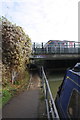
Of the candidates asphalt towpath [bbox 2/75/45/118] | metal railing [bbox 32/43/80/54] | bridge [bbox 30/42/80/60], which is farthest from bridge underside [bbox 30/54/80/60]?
asphalt towpath [bbox 2/75/45/118]

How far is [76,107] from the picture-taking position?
6.05ft

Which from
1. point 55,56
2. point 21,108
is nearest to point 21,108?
point 21,108

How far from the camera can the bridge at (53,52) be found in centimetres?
969

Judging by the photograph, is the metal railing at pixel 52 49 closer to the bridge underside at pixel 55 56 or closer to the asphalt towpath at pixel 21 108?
the bridge underside at pixel 55 56

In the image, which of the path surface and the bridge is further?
the bridge

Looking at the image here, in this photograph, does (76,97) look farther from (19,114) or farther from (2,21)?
(2,21)

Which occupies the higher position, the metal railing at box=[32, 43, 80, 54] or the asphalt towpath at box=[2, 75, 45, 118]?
the metal railing at box=[32, 43, 80, 54]

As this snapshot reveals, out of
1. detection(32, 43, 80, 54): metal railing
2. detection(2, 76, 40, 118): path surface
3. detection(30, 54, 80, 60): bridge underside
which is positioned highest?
detection(32, 43, 80, 54): metal railing

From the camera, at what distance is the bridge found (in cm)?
969

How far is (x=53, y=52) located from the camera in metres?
10.1

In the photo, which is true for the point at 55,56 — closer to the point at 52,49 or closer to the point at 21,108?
the point at 52,49

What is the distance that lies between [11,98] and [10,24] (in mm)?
3528

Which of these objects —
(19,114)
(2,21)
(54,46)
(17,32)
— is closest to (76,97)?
(19,114)

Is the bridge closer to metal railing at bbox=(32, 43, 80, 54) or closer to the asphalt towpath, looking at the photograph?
metal railing at bbox=(32, 43, 80, 54)
